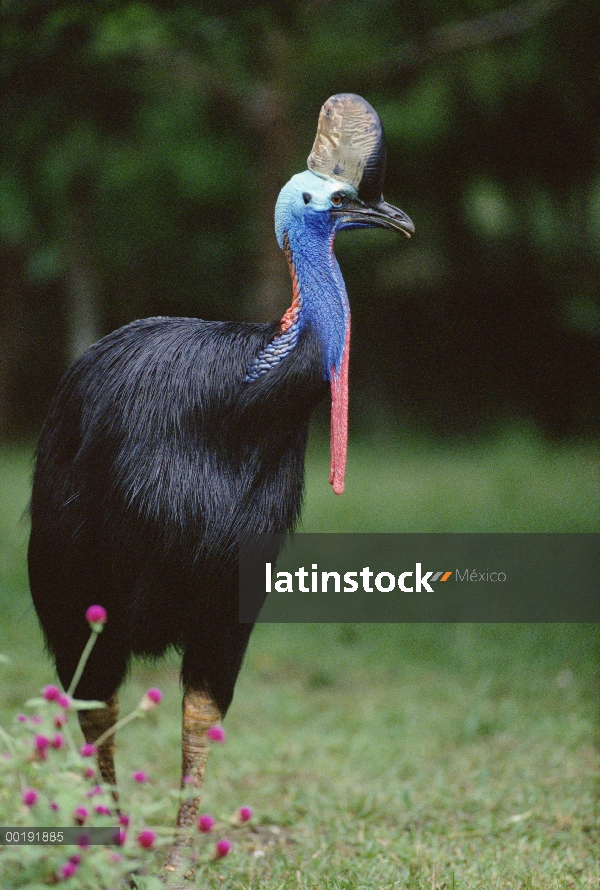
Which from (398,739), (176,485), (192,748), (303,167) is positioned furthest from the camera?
(303,167)

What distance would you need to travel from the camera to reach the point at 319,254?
2641mm

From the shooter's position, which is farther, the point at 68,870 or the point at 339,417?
the point at 339,417

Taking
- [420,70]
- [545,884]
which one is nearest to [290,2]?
[420,70]

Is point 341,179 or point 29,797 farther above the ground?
point 341,179

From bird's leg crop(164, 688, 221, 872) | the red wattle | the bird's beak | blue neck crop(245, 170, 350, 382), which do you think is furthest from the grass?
the bird's beak

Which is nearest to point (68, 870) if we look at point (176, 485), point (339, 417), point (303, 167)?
point (176, 485)

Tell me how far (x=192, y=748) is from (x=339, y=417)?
2.84 ft

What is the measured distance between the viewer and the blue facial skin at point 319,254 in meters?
2.62

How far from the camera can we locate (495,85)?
7.70 m

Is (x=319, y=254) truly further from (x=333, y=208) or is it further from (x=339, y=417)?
(x=339, y=417)

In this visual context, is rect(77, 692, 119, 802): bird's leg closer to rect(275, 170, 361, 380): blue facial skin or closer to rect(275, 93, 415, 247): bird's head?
rect(275, 170, 361, 380): blue facial skin

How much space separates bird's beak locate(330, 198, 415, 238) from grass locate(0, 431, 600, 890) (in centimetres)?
159

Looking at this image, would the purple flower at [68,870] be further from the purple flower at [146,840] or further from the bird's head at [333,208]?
the bird's head at [333,208]

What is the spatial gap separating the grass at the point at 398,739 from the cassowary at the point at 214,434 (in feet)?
2.65
